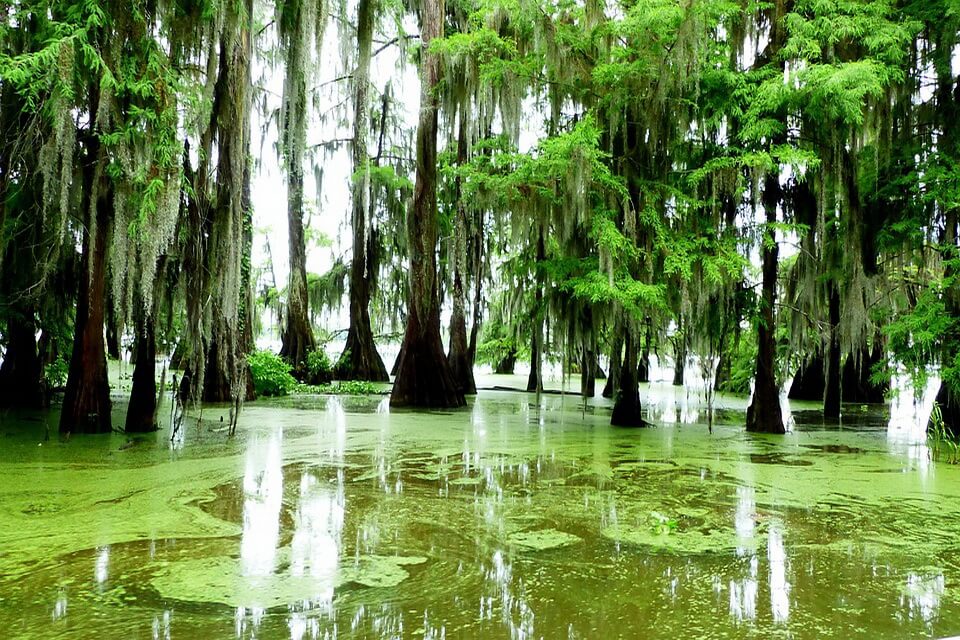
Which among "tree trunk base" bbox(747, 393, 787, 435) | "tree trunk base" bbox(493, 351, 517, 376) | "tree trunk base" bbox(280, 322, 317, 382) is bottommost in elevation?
"tree trunk base" bbox(747, 393, 787, 435)

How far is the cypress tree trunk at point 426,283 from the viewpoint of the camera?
1118 centimetres

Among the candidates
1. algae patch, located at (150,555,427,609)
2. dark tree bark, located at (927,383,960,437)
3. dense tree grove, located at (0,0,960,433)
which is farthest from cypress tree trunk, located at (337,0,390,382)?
algae patch, located at (150,555,427,609)

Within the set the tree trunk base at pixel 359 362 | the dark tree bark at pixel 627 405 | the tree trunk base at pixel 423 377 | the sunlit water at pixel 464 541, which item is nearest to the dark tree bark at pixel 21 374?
the sunlit water at pixel 464 541

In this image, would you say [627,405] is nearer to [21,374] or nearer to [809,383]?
[21,374]

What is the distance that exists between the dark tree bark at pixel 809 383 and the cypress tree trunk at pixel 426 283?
885 centimetres

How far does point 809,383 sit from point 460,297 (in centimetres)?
852

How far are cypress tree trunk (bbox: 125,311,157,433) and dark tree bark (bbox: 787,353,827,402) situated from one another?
45.1ft

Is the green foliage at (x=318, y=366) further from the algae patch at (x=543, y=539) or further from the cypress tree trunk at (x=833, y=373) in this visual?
the algae patch at (x=543, y=539)

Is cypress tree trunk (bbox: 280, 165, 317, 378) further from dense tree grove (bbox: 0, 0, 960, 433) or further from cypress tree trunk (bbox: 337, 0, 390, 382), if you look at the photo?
dense tree grove (bbox: 0, 0, 960, 433)

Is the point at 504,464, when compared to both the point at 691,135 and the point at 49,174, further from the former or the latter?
the point at 691,135

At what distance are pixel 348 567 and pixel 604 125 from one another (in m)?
6.87

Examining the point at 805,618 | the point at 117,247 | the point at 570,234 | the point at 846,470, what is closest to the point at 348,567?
the point at 805,618

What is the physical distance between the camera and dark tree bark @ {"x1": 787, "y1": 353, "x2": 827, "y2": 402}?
15.9 metres

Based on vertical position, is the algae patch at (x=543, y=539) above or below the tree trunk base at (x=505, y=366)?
below
